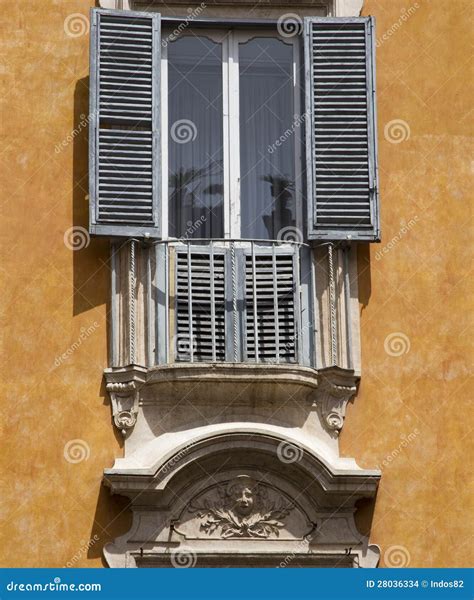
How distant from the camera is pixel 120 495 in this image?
1550 centimetres

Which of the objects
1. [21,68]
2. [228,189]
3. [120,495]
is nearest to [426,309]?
[228,189]

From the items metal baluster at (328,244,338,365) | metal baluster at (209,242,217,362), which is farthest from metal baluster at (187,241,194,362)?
metal baluster at (328,244,338,365)

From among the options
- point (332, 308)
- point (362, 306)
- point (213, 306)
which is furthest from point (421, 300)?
point (213, 306)

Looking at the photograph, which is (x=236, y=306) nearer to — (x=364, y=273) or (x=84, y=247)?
(x=364, y=273)

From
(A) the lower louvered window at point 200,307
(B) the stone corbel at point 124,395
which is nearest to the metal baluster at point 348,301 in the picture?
(A) the lower louvered window at point 200,307

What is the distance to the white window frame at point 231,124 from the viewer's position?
1655 cm

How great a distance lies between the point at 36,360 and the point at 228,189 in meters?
2.31

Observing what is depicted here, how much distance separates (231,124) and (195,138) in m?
0.34

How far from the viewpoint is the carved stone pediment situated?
15516mm

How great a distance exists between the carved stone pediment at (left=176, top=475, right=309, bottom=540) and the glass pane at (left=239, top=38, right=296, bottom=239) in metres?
2.30

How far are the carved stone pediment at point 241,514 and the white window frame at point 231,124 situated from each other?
2.25 meters

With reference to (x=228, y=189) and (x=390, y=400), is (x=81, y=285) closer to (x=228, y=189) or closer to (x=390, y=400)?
(x=228, y=189)

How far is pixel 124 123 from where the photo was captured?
16.4 meters

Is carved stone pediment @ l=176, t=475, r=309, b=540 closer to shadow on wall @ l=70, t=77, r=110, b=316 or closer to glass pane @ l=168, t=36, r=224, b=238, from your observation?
shadow on wall @ l=70, t=77, r=110, b=316
